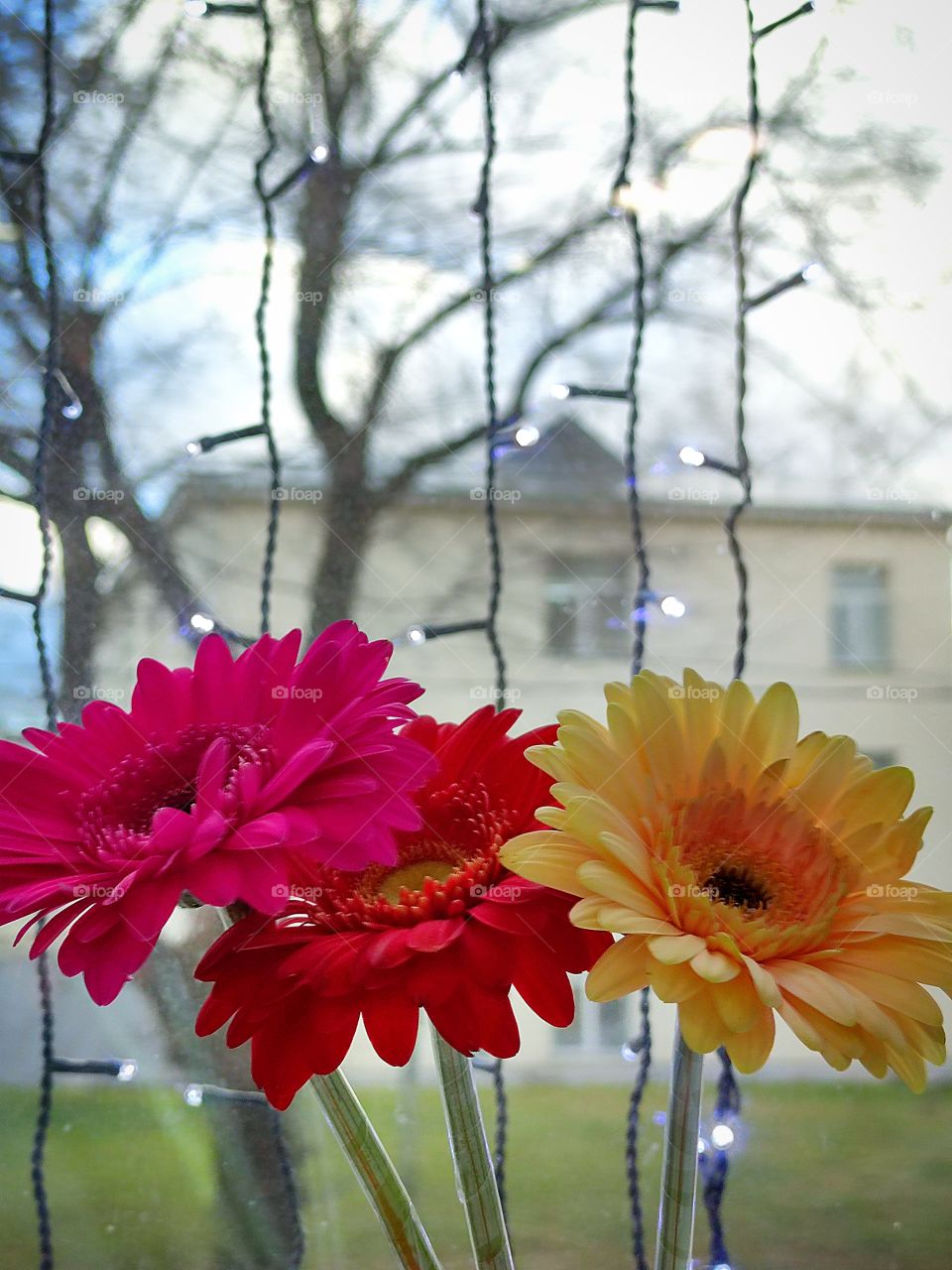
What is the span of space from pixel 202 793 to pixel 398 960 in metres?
0.10

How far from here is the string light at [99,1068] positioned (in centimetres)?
75

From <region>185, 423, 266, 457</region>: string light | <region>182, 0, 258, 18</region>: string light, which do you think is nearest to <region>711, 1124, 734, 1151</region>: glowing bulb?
<region>185, 423, 266, 457</region>: string light

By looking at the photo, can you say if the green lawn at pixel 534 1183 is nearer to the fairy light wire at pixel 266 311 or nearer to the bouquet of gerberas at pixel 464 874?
the bouquet of gerberas at pixel 464 874

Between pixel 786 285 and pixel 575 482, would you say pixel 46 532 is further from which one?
pixel 786 285

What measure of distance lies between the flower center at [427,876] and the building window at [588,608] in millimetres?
312

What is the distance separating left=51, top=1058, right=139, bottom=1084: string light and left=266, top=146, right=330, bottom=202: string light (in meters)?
0.64

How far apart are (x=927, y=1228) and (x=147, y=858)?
65 centimetres

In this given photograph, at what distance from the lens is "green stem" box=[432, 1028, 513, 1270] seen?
50cm

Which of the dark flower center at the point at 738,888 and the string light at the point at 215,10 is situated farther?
the string light at the point at 215,10

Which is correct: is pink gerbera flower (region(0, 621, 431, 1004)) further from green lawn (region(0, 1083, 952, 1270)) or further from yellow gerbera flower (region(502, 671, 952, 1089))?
green lawn (region(0, 1083, 952, 1270))

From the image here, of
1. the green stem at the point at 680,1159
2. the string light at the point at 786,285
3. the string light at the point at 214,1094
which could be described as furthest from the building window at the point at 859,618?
the string light at the point at 214,1094

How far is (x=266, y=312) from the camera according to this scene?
823mm

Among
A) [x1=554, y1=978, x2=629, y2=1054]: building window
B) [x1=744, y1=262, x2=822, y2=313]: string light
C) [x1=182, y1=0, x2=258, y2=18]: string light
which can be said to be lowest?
[x1=554, y1=978, x2=629, y2=1054]: building window

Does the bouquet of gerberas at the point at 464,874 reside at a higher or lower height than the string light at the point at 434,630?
lower
